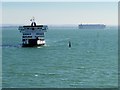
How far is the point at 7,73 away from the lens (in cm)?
6022

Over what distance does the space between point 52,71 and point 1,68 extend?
317 inches

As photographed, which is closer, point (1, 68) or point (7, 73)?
point (7, 73)

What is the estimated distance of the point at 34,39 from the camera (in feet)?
349

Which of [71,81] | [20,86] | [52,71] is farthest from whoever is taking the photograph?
[52,71]

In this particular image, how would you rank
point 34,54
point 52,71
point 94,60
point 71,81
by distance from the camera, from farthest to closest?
point 34,54 < point 94,60 < point 52,71 < point 71,81

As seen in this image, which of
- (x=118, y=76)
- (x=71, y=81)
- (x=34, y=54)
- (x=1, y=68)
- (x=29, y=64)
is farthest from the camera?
(x=34, y=54)

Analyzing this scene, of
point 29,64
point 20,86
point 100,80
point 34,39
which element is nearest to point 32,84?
point 20,86

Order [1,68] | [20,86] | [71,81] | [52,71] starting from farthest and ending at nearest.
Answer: [1,68], [52,71], [71,81], [20,86]

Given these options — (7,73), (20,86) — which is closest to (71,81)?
(20,86)

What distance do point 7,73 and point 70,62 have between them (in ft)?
56.0

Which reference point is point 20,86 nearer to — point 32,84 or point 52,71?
point 32,84

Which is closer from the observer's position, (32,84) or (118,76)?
(32,84)

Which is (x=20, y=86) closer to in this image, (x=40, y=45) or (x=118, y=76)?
(x=118, y=76)

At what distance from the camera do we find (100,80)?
53375 mm
